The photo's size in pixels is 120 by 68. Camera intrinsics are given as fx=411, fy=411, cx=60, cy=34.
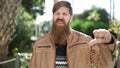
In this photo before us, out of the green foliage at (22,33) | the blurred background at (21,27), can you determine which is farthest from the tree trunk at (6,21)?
the green foliage at (22,33)

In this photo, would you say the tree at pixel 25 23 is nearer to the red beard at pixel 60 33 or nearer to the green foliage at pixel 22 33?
the green foliage at pixel 22 33

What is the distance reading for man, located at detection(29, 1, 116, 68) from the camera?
11.5ft

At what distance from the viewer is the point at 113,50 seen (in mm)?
3527

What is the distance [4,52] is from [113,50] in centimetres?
513

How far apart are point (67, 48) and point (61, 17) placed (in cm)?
27

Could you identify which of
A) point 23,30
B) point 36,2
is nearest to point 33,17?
point 36,2

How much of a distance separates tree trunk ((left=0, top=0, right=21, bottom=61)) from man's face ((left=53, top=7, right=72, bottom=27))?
466 cm

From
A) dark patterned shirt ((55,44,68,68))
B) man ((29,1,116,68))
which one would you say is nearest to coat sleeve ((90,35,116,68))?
man ((29,1,116,68))

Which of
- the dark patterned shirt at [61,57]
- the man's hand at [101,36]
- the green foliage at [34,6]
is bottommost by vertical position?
the dark patterned shirt at [61,57]

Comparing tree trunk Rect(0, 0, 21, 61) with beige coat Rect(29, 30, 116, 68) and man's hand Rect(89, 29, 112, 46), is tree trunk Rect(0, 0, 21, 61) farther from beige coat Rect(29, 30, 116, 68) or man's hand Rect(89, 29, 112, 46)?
man's hand Rect(89, 29, 112, 46)

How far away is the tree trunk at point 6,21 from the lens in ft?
26.8

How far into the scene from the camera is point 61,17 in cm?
353

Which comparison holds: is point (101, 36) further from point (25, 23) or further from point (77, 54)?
point (25, 23)

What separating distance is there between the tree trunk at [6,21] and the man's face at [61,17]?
4.66m
